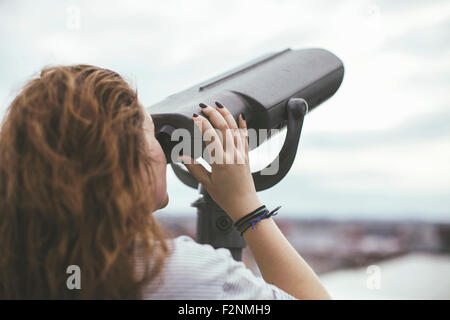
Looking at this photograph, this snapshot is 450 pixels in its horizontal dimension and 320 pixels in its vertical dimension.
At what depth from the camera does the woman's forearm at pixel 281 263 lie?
55 cm

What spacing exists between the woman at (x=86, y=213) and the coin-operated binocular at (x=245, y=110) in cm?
18

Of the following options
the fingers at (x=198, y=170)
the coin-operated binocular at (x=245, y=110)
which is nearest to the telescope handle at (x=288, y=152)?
the coin-operated binocular at (x=245, y=110)

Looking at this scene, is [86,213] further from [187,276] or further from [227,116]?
[227,116]

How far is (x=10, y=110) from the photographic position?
51 centimetres

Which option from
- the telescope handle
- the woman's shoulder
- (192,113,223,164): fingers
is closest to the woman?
the woman's shoulder

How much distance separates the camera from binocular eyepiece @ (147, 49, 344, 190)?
68 cm

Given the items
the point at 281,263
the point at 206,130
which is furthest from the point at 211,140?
the point at 281,263

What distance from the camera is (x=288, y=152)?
76cm

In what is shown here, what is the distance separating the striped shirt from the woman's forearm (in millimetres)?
42

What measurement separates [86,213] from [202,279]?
0.47 feet

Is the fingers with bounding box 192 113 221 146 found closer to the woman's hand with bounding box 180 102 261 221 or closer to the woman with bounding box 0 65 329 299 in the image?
the woman's hand with bounding box 180 102 261 221

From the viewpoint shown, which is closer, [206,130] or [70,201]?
[70,201]
